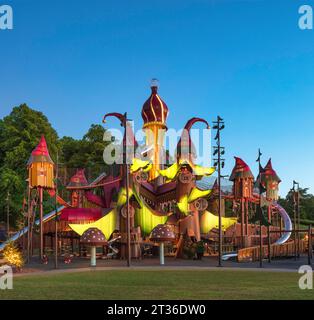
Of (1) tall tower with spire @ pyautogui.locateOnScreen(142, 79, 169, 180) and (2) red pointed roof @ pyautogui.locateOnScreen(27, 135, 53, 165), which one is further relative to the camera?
(1) tall tower with spire @ pyautogui.locateOnScreen(142, 79, 169, 180)

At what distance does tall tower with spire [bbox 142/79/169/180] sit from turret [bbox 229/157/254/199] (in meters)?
8.07

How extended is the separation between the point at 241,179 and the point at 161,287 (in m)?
31.5

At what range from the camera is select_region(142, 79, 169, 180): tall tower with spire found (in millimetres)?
47125

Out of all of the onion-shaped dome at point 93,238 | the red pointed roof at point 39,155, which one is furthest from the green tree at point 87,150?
the onion-shaped dome at point 93,238

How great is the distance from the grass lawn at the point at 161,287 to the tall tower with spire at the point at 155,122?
2451 cm

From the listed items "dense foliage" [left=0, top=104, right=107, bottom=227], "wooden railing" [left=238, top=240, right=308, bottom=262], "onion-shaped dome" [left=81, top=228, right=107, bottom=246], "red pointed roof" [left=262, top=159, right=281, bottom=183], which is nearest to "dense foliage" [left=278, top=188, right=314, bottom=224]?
"red pointed roof" [left=262, top=159, right=281, bottom=183]

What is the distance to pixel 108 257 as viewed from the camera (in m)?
40.8

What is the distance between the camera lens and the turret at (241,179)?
4875 centimetres

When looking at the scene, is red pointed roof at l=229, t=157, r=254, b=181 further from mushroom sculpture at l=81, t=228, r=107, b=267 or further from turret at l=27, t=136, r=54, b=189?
mushroom sculpture at l=81, t=228, r=107, b=267

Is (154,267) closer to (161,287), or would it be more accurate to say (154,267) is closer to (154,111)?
(161,287)
